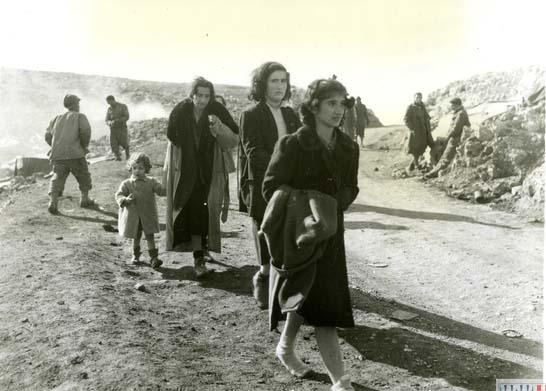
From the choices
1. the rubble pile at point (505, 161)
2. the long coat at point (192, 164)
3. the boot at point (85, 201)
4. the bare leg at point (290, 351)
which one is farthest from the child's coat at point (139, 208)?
the rubble pile at point (505, 161)

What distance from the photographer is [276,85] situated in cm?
429

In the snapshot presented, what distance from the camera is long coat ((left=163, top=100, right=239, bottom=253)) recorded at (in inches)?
206

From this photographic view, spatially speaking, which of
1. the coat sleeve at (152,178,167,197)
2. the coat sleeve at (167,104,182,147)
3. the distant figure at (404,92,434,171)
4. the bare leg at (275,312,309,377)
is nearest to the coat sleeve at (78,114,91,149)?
the coat sleeve at (152,178,167,197)

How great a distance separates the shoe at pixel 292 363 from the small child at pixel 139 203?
2522mm

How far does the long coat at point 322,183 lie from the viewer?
3.26 m

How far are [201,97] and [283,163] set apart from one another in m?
2.07

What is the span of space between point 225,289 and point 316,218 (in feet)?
6.97

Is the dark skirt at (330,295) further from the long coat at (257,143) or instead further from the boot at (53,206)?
the boot at (53,206)

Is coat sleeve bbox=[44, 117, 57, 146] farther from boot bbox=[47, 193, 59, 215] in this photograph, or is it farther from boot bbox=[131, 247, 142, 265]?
boot bbox=[131, 247, 142, 265]

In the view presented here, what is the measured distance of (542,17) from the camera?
195 inches

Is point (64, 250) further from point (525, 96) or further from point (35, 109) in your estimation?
point (35, 109)

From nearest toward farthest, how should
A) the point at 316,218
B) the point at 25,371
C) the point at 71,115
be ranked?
the point at 316,218, the point at 25,371, the point at 71,115

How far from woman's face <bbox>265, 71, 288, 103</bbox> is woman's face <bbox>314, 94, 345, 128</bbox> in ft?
3.59

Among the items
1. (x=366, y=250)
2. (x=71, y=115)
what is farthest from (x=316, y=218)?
(x=71, y=115)
